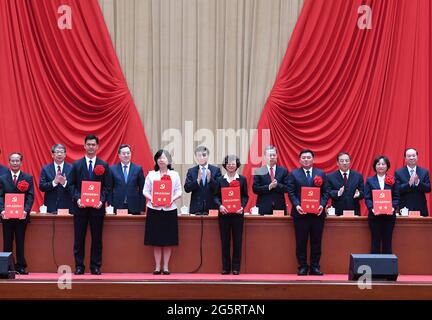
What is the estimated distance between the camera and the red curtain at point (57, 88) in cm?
1039

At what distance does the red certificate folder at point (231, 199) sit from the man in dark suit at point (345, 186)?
109 centimetres

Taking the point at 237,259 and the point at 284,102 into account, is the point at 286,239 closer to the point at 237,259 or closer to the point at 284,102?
the point at 237,259

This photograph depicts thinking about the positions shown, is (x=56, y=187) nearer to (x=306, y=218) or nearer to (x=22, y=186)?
(x=22, y=186)

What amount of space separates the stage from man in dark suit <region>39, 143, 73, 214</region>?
189 centimetres

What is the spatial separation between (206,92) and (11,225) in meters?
3.72

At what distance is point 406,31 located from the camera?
10.5 metres

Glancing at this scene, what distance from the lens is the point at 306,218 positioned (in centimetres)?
791

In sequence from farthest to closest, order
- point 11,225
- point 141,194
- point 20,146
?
point 20,146, point 141,194, point 11,225

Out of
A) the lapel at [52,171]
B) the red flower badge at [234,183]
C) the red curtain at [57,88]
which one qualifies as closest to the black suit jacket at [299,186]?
the red flower badge at [234,183]

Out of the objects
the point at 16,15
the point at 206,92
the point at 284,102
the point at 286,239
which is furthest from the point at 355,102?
the point at 16,15

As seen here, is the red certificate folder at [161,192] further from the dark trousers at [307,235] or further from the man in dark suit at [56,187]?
the dark trousers at [307,235]

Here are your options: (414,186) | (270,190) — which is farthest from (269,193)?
(414,186)

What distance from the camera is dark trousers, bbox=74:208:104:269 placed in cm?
780

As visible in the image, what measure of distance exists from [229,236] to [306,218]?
0.79 metres
